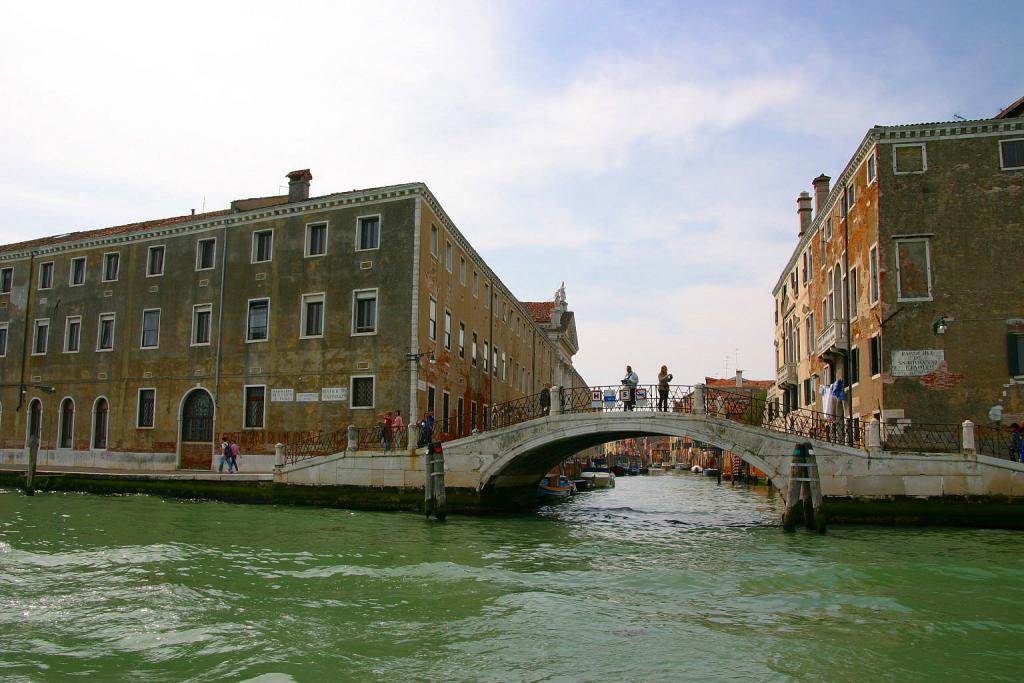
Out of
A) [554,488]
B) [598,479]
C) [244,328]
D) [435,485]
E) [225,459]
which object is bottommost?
[598,479]

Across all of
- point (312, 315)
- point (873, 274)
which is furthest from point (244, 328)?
point (873, 274)

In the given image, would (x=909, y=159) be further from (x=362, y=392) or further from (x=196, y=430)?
(x=196, y=430)

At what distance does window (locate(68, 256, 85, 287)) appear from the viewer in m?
28.2

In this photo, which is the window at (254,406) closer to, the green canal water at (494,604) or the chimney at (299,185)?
the chimney at (299,185)

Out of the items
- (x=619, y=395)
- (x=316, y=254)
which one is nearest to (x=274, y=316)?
(x=316, y=254)

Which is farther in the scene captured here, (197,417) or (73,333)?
(73,333)

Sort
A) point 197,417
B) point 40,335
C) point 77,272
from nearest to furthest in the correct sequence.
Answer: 1. point 197,417
2. point 77,272
3. point 40,335

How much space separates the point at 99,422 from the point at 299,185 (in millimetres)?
10809

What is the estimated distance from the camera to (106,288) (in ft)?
90.1

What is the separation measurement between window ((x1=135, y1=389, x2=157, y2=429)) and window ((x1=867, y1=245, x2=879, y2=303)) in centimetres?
2200

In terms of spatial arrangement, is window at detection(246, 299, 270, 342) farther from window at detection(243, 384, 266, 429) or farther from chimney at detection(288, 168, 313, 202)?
chimney at detection(288, 168, 313, 202)

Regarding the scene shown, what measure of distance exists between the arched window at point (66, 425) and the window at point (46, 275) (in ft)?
15.6

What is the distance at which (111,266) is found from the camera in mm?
27625

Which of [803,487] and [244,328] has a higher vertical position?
[244,328]
